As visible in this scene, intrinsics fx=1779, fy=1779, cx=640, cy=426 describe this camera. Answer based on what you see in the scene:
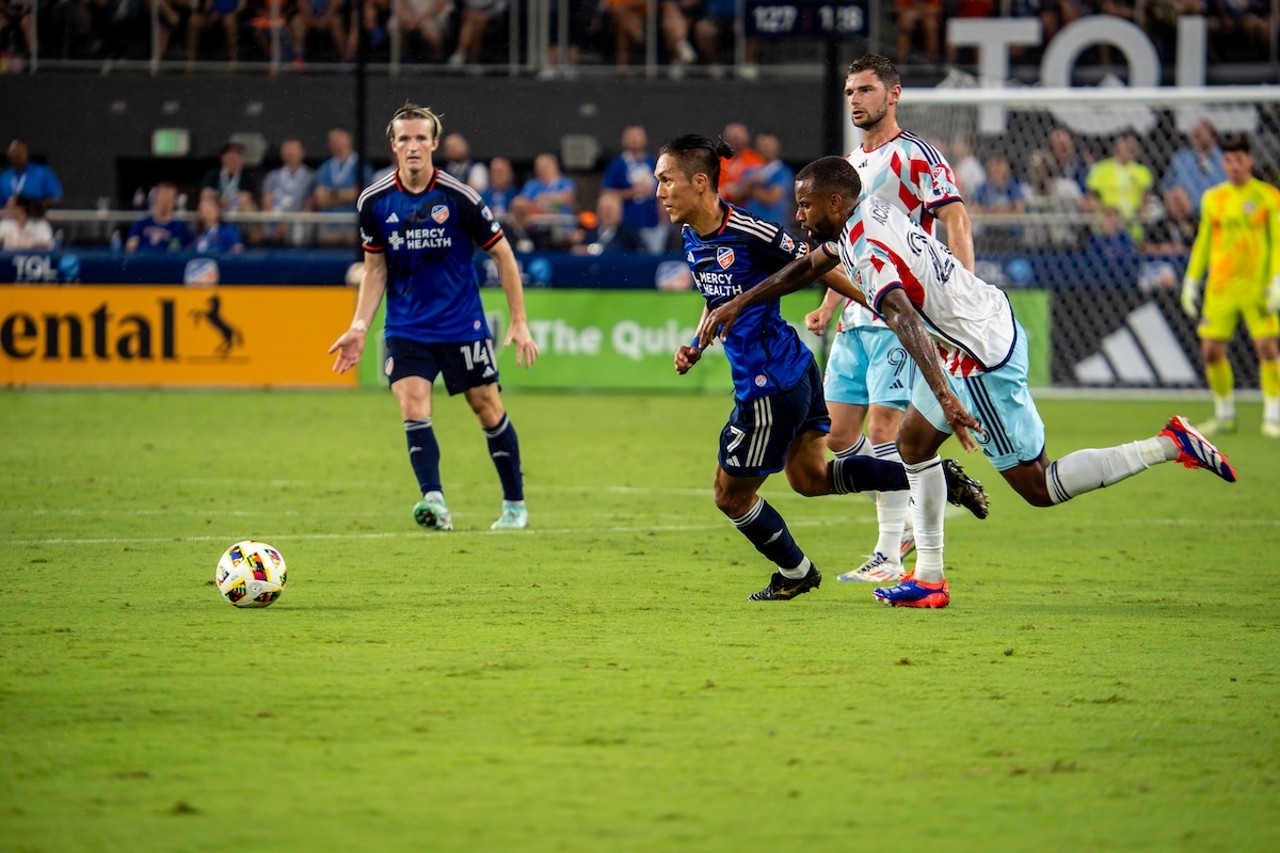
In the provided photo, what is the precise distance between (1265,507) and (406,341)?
204 inches

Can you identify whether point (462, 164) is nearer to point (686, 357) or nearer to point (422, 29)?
point (422, 29)

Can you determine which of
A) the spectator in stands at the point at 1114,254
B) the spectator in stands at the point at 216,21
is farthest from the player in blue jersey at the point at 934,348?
the spectator in stands at the point at 216,21

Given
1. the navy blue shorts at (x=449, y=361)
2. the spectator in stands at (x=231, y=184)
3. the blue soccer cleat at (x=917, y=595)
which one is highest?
the spectator in stands at (x=231, y=184)

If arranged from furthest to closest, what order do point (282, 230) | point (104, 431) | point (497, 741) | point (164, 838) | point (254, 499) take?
point (282, 230) → point (104, 431) → point (254, 499) → point (497, 741) → point (164, 838)

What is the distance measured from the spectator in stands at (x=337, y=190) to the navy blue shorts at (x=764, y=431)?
46.2ft

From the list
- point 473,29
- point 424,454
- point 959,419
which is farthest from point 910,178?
point 473,29

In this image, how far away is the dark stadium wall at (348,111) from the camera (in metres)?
22.3

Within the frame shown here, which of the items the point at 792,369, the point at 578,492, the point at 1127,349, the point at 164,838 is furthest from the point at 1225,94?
the point at 164,838

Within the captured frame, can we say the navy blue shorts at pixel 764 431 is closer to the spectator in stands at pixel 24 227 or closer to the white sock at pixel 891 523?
the white sock at pixel 891 523

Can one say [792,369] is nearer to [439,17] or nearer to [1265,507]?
[1265,507]

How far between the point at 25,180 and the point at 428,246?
12942 mm

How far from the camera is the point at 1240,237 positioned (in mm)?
14992

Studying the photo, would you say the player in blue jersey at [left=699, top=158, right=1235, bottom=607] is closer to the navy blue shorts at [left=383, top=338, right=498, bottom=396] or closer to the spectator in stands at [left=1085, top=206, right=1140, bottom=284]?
the navy blue shorts at [left=383, top=338, right=498, bottom=396]

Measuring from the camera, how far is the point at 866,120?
25.5 feet
